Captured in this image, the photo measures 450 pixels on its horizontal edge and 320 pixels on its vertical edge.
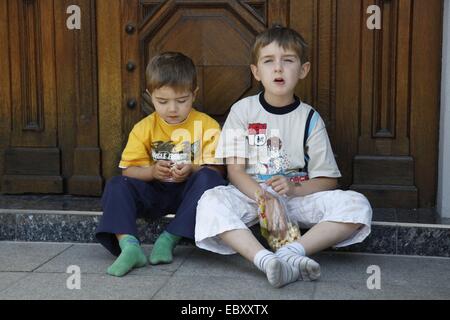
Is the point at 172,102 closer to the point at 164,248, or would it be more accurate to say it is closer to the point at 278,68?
the point at 278,68

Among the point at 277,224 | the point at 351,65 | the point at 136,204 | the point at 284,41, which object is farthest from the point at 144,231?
the point at 351,65

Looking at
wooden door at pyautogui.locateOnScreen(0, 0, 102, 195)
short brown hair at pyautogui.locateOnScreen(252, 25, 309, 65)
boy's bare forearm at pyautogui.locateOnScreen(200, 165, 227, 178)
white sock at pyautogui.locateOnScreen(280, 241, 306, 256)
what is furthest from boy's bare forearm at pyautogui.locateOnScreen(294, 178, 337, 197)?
wooden door at pyautogui.locateOnScreen(0, 0, 102, 195)

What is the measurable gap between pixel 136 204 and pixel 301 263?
2.98 feet

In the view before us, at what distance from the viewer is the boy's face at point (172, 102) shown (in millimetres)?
3463

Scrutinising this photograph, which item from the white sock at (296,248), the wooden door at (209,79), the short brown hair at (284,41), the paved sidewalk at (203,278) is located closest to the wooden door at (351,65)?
the wooden door at (209,79)

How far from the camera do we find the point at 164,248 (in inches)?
130

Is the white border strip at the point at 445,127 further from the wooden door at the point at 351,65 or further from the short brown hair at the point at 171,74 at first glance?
the short brown hair at the point at 171,74

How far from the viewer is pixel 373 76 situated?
379 centimetres

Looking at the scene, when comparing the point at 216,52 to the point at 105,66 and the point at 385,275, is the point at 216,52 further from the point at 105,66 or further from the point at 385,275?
the point at 385,275

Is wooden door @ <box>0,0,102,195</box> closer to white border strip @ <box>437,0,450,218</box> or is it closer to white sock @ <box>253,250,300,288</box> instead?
white sock @ <box>253,250,300,288</box>

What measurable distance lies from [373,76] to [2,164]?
6.78 feet

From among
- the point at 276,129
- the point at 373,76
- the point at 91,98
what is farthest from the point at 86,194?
the point at 373,76

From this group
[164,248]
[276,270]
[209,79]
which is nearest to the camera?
[276,270]
